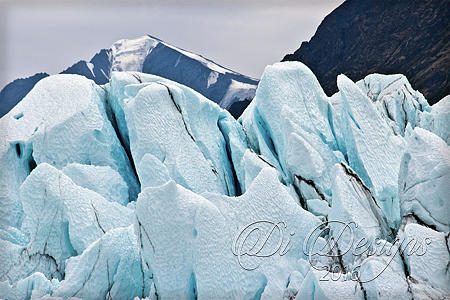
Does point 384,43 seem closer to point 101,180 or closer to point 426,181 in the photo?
point 426,181

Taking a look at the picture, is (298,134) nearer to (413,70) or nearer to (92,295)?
(92,295)

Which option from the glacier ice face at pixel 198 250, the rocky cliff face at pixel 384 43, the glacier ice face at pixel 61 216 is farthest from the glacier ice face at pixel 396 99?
the glacier ice face at pixel 61 216

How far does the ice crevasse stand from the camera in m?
2.62

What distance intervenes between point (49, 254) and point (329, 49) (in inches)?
193

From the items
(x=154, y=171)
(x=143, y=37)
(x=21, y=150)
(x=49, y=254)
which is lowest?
(x=49, y=254)

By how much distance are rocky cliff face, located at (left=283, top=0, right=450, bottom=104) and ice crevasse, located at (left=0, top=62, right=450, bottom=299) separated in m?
1.14

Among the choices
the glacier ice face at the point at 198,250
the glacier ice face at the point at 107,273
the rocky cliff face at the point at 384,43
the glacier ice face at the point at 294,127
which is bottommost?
the glacier ice face at the point at 107,273

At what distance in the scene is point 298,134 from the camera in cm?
374

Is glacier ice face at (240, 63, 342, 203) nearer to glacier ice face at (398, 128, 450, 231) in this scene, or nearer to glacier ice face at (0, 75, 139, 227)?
glacier ice face at (398, 128, 450, 231)

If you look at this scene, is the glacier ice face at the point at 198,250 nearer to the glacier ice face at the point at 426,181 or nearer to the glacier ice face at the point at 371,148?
the glacier ice face at the point at 426,181

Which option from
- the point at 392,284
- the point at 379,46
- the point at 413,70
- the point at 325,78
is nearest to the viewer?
the point at 392,284

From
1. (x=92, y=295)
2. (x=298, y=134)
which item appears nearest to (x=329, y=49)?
(x=298, y=134)

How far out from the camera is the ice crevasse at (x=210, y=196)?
2621 millimetres

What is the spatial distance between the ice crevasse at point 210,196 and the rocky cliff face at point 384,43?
1141 mm
